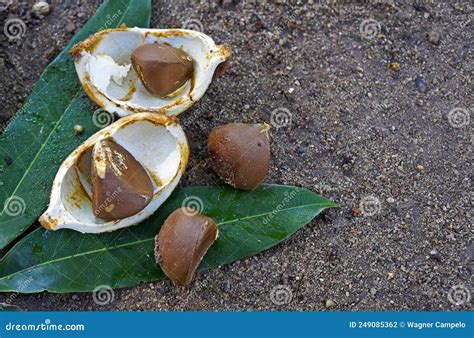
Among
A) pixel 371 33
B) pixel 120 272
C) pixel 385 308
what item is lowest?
pixel 385 308

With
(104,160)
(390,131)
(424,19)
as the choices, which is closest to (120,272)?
(104,160)

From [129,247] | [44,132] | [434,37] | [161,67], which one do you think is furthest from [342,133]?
[44,132]

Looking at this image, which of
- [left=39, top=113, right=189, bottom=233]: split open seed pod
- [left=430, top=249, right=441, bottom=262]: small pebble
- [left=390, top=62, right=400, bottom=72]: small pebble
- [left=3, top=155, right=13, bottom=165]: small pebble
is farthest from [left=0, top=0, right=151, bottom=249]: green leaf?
[left=430, top=249, right=441, bottom=262]: small pebble

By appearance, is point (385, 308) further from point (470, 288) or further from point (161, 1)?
point (161, 1)

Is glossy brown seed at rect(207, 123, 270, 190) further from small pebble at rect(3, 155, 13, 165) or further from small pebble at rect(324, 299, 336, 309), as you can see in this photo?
small pebble at rect(3, 155, 13, 165)

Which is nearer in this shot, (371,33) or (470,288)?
(470,288)

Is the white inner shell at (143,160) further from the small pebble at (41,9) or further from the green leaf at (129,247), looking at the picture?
the small pebble at (41,9)
